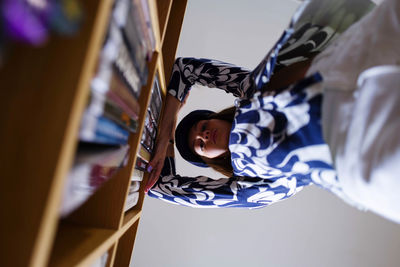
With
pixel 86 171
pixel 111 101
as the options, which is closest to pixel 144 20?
pixel 111 101

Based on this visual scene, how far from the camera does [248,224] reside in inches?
68.6

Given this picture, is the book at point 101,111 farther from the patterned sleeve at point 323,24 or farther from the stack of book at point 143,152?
the patterned sleeve at point 323,24

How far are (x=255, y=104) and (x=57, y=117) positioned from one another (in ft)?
1.72

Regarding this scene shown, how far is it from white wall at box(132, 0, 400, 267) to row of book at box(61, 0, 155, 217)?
4.21 feet

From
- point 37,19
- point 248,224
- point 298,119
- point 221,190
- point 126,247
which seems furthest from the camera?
point 248,224

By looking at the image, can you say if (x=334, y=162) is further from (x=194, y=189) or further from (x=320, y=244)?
(x=320, y=244)

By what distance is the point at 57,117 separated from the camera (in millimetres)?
262

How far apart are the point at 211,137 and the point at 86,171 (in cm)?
62

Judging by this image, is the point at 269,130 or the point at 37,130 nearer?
the point at 37,130

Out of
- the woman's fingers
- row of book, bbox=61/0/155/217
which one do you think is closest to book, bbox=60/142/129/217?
row of book, bbox=61/0/155/217

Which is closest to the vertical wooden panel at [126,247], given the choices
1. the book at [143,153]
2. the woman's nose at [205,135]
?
the book at [143,153]

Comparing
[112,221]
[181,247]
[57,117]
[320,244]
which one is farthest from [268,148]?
[320,244]

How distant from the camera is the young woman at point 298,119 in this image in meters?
0.50

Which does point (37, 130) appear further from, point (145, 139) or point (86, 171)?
point (145, 139)
